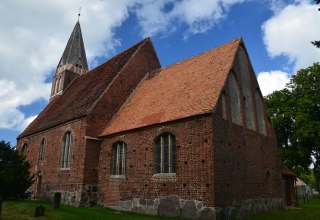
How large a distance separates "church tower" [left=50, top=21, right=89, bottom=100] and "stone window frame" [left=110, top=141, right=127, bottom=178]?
1463 cm

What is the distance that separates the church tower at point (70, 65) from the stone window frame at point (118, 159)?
14.6 metres

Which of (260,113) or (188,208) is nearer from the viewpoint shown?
(188,208)

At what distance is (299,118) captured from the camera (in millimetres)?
26375

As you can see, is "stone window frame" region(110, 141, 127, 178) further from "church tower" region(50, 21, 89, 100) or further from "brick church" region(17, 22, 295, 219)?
"church tower" region(50, 21, 89, 100)

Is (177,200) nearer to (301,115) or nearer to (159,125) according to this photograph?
(159,125)

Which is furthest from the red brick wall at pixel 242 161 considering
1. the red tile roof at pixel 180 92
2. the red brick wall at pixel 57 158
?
the red brick wall at pixel 57 158

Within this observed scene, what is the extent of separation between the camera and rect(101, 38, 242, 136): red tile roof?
47.4 ft

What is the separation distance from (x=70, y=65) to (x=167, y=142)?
20.6m

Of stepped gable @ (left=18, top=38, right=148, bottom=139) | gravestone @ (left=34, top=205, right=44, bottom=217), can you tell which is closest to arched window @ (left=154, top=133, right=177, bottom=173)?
gravestone @ (left=34, top=205, right=44, bottom=217)

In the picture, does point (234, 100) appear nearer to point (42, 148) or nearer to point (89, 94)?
point (89, 94)

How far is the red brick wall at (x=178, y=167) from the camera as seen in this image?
41.5 ft

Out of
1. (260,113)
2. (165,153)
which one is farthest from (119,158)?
(260,113)

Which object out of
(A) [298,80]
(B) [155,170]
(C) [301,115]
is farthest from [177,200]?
(A) [298,80]

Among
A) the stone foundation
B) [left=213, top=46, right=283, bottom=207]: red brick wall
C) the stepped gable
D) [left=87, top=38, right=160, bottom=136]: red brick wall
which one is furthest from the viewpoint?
the stepped gable
